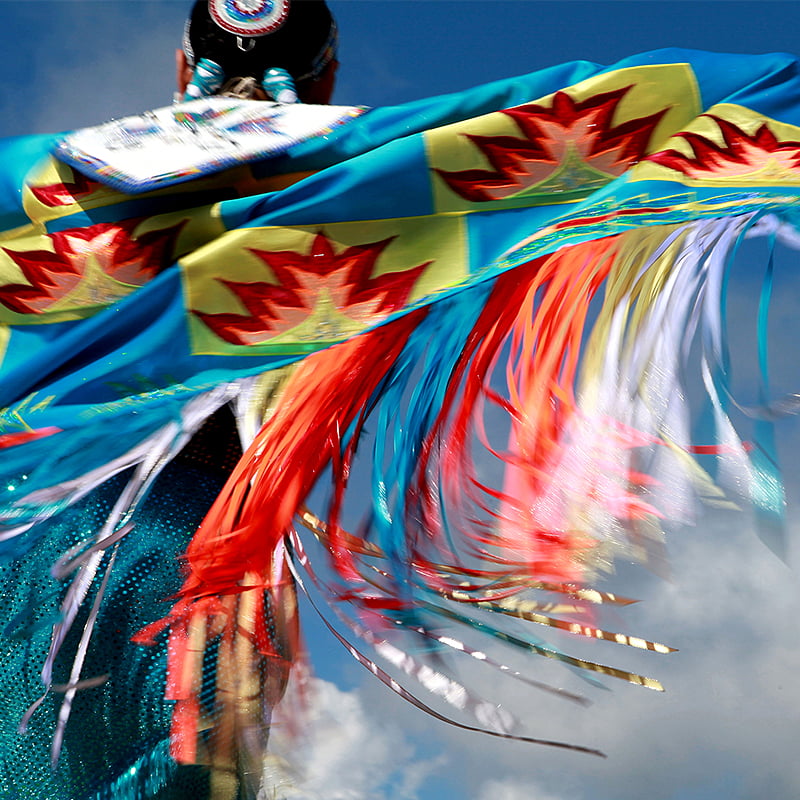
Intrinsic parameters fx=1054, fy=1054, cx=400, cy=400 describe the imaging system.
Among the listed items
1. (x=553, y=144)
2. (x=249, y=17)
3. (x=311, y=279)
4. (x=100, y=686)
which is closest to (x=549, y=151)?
(x=553, y=144)

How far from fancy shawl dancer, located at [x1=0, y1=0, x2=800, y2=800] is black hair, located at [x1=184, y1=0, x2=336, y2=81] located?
0.17 metres

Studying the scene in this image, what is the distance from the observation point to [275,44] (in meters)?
1.38

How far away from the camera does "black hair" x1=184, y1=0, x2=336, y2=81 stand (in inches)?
54.3

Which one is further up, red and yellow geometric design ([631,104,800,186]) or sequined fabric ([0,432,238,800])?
red and yellow geometric design ([631,104,800,186])

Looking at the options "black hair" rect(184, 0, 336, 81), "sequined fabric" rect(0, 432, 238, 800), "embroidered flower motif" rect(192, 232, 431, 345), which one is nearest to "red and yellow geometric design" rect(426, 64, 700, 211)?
"embroidered flower motif" rect(192, 232, 431, 345)

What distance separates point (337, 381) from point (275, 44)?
517mm

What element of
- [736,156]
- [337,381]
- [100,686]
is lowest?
[100,686]

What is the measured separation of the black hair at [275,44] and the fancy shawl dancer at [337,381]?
17cm

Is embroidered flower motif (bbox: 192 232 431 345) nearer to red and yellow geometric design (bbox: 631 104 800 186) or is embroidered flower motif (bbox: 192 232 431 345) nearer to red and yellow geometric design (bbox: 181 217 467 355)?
red and yellow geometric design (bbox: 181 217 467 355)

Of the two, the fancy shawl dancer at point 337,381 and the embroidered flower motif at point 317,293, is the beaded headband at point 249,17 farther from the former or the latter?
the embroidered flower motif at point 317,293

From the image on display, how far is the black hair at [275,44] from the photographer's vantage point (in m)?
1.38

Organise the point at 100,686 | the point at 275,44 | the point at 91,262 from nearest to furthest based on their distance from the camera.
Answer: the point at 100,686 < the point at 91,262 < the point at 275,44

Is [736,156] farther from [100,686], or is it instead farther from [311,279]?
[100,686]

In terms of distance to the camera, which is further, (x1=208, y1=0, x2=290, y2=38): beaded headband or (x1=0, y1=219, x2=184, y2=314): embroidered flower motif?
(x1=208, y1=0, x2=290, y2=38): beaded headband
